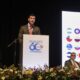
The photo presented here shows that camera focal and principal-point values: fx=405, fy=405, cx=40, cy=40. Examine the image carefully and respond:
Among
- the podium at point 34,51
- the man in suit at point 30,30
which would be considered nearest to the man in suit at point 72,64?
the podium at point 34,51

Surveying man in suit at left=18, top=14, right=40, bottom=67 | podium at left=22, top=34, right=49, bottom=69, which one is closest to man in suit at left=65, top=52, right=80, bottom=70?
podium at left=22, top=34, right=49, bottom=69

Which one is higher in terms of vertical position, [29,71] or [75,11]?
[75,11]

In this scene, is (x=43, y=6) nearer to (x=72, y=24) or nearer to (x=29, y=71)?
(x=72, y=24)

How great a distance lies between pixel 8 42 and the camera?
10062 millimetres

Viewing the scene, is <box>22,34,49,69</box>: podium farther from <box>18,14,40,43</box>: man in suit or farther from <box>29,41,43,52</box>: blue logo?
<box>18,14,40,43</box>: man in suit

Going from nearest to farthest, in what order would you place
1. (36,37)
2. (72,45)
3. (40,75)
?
(40,75)
(36,37)
(72,45)

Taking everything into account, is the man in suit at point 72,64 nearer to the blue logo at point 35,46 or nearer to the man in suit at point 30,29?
the blue logo at point 35,46

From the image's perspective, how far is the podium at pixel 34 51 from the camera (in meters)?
6.65

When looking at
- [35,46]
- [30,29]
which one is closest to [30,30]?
[30,29]

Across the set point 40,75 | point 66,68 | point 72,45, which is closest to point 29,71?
point 40,75

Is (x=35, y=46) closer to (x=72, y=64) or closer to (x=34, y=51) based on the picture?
(x=34, y=51)

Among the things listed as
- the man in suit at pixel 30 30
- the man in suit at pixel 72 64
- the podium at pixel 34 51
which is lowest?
the man in suit at pixel 72 64

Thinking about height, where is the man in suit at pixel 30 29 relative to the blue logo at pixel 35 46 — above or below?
above

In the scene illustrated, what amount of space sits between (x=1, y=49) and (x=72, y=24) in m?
1.87
